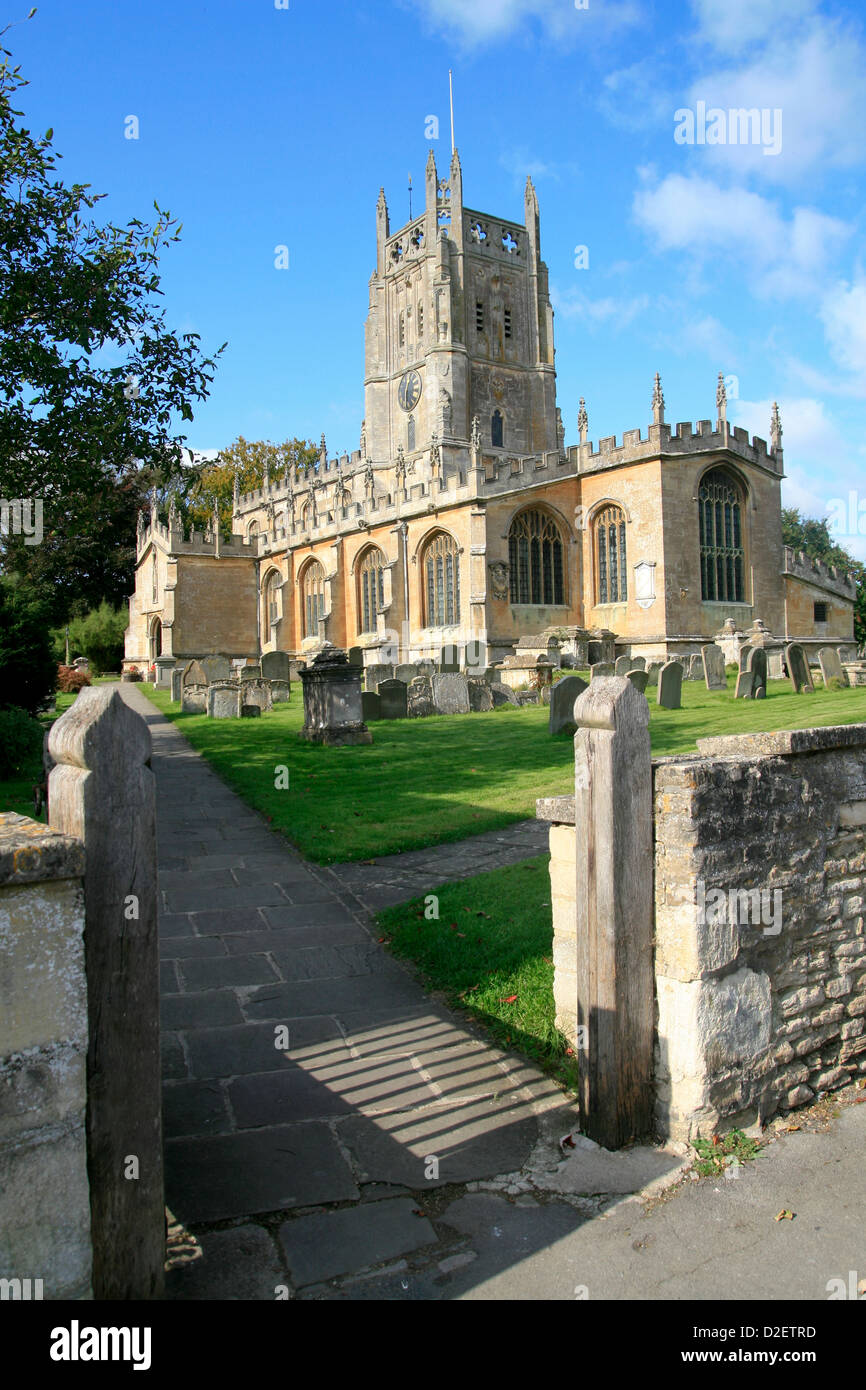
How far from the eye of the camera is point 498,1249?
2.67 m

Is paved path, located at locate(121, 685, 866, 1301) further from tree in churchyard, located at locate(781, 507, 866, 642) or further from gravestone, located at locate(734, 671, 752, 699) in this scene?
tree in churchyard, located at locate(781, 507, 866, 642)

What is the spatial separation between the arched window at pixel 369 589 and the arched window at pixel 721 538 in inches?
531

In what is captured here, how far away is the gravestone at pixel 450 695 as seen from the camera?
18.1 m

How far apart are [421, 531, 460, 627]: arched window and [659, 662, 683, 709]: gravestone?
17.1 metres

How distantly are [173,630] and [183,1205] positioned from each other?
41.2 meters

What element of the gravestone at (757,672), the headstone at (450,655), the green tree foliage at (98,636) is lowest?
the gravestone at (757,672)

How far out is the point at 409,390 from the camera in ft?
161

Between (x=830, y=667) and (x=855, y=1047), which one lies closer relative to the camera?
(x=855, y=1047)

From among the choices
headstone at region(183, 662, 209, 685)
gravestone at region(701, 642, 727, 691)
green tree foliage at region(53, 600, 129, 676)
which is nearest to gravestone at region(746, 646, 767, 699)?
gravestone at region(701, 642, 727, 691)

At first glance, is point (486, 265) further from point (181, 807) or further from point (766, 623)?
point (181, 807)

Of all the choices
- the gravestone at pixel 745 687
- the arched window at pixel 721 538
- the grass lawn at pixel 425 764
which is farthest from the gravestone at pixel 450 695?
the arched window at pixel 721 538

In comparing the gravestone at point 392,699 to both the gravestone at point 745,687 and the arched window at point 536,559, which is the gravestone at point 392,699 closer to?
the gravestone at point 745,687
